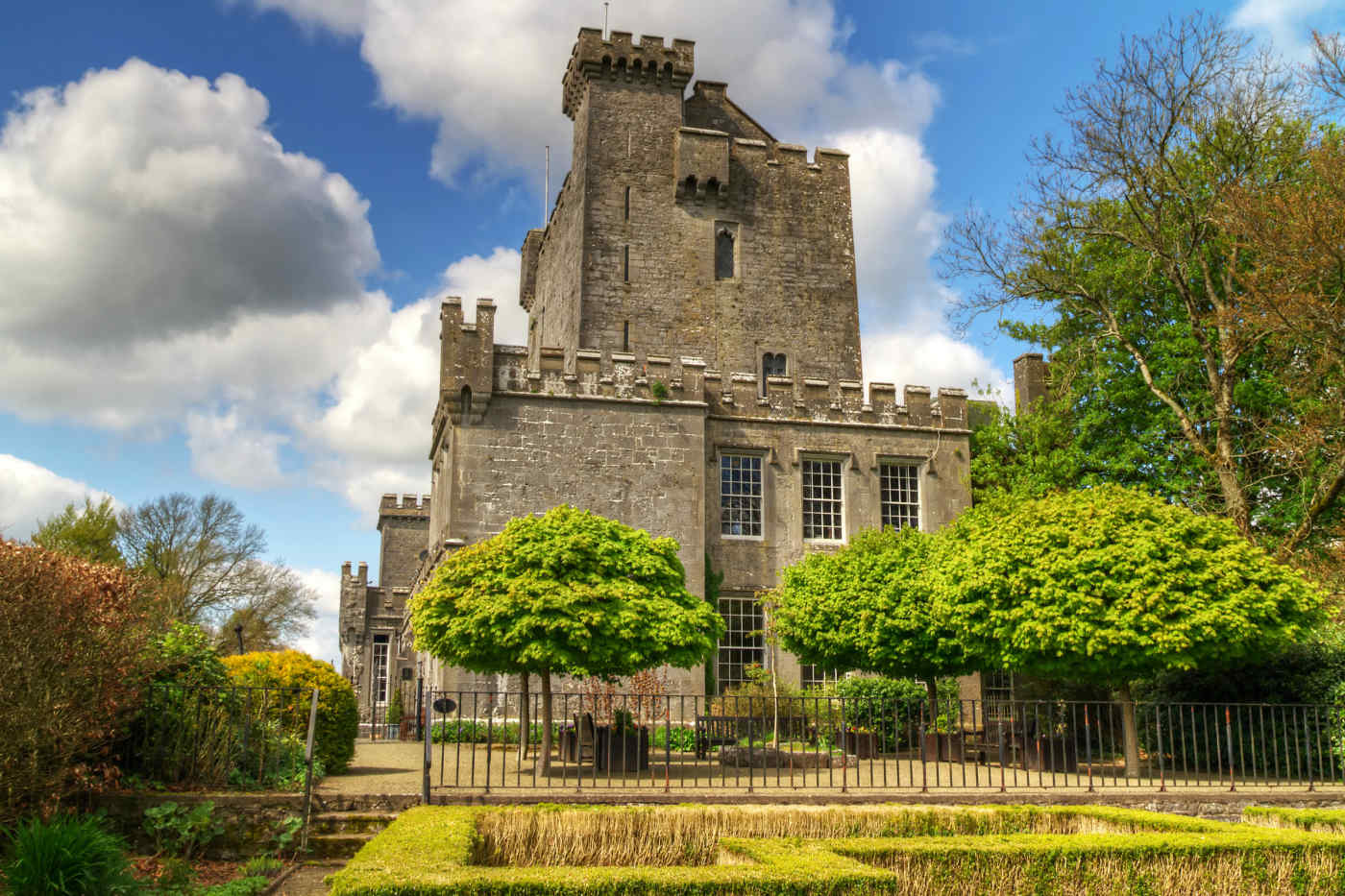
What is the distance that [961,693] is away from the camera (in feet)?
83.1

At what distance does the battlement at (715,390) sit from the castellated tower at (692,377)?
5 cm

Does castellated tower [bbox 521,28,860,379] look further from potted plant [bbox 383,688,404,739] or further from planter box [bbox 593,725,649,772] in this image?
planter box [bbox 593,725,649,772]

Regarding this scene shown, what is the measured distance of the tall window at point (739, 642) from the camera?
24.7m

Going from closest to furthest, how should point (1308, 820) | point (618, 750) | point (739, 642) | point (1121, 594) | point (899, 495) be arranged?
point (1308, 820), point (618, 750), point (1121, 594), point (739, 642), point (899, 495)

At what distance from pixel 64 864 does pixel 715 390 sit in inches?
758

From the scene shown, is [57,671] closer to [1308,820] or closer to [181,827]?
[181,827]

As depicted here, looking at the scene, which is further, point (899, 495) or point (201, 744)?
point (899, 495)

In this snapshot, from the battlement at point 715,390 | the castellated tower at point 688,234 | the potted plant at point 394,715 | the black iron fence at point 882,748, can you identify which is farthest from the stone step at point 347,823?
the castellated tower at point 688,234

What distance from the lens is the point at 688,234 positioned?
31.1m

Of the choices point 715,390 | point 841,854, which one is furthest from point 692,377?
Result: point 841,854

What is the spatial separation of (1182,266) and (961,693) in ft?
35.2

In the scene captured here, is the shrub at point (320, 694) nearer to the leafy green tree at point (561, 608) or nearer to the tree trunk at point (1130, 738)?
the leafy green tree at point (561, 608)

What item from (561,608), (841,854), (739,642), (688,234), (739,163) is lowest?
(841,854)

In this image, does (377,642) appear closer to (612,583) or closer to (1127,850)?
(612,583)
